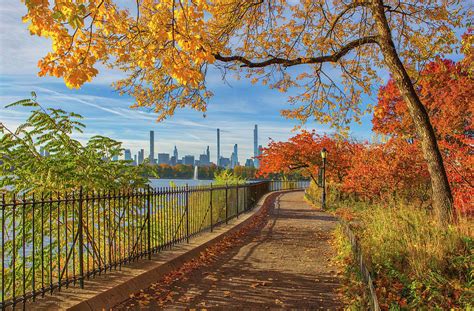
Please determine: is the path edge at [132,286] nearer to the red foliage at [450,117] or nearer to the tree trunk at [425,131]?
the tree trunk at [425,131]

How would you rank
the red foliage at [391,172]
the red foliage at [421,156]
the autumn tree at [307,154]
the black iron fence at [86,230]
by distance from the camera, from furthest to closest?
1. the autumn tree at [307,154]
2. the red foliage at [391,172]
3. the red foliage at [421,156]
4. the black iron fence at [86,230]

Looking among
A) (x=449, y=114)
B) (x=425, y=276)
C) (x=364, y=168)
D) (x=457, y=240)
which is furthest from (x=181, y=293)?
(x=449, y=114)

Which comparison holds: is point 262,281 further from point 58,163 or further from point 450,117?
point 450,117

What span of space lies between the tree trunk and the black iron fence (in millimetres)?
6179

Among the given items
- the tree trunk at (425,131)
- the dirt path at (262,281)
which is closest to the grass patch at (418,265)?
the dirt path at (262,281)

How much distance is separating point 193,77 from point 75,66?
2.21 metres

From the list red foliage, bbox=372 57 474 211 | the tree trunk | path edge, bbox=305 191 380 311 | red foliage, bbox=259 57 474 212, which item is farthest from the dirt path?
red foliage, bbox=259 57 474 212

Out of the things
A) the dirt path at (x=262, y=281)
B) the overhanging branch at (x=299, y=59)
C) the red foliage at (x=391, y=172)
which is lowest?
the dirt path at (x=262, y=281)

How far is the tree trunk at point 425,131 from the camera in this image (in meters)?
9.53

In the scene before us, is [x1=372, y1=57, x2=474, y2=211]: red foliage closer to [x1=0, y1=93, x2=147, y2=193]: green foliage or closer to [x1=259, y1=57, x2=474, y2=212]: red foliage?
[x1=259, y1=57, x2=474, y2=212]: red foliage

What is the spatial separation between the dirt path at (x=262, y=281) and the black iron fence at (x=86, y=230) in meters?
1.22

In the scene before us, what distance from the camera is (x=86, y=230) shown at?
7398 millimetres

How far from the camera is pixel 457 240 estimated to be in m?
7.09

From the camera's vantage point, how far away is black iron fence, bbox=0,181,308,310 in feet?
19.8
